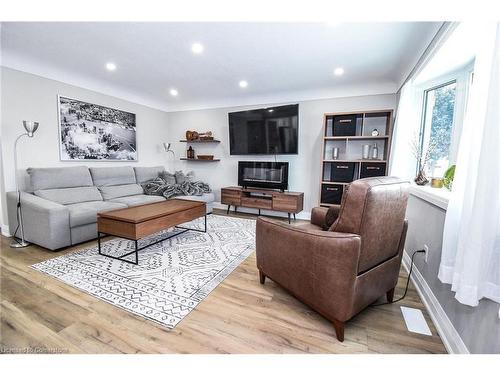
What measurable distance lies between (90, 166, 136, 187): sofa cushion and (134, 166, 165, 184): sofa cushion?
91 mm

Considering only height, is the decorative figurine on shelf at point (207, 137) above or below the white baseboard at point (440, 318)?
above

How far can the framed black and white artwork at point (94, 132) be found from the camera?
11.5 feet

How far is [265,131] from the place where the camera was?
13.9 feet

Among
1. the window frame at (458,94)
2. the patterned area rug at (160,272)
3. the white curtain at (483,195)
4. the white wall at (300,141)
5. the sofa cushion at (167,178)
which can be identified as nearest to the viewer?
the white curtain at (483,195)

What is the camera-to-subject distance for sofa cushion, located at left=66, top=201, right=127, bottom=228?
2719 mm

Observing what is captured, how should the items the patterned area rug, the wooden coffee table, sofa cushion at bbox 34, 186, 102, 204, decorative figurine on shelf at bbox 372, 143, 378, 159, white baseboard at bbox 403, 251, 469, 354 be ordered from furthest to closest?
decorative figurine on shelf at bbox 372, 143, 378, 159, sofa cushion at bbox 34, 186, 102, 204, the wooden coffee table, the patterned area rug, white baseboard at bbox 403, 251, 469, 354

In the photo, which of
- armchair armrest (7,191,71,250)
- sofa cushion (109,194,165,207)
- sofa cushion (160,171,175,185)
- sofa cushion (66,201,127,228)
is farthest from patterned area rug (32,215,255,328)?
sofa cushion (160,171,175,185)

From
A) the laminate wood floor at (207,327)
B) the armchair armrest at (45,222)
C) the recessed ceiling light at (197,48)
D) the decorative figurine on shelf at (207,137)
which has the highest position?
the recessed ceiling light at (197,48)

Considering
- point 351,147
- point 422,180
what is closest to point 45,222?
point 422,180

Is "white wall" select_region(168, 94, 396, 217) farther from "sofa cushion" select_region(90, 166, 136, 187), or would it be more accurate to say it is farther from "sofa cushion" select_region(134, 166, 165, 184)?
"sofa cushion" select_region(90, 166, 136, 187)

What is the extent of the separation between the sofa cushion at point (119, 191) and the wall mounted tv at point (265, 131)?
1983 mm

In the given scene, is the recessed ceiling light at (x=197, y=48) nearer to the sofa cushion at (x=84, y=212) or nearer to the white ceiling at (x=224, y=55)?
the white ceiling at (x=224, y=55)

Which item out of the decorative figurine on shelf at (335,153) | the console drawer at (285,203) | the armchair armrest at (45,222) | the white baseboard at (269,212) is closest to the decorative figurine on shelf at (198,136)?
the white baseboard at (269,212)

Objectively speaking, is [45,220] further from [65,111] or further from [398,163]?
[398,163]
